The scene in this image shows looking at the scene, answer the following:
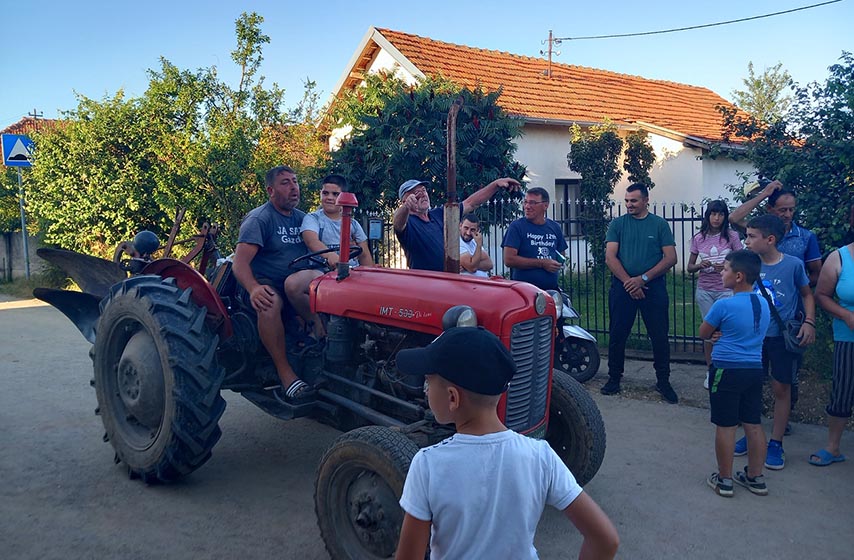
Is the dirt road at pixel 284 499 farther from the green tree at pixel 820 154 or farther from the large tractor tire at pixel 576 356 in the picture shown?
the green tree at pixel 820 154

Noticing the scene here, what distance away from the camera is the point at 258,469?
4.91 meters

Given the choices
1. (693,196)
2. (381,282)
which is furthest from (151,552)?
(693,196)

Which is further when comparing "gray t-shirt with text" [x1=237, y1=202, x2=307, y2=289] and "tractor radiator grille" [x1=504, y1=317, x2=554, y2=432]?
"gray t-shirt with text" [x1=237, y1=202, x2=307, y2=289]

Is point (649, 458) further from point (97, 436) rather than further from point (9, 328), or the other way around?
point (9, 328)

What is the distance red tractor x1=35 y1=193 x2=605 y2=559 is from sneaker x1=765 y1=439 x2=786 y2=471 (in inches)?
56.2

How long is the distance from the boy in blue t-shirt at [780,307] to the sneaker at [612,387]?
63.7 inches

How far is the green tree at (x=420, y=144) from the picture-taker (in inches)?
386

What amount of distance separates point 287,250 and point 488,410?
3179 millimetres

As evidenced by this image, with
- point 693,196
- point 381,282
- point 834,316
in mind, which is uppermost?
point 693,196

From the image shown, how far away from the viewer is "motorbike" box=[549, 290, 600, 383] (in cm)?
697

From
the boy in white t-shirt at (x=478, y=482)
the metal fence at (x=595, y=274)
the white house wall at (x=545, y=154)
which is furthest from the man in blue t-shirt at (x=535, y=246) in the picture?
the white house wall at (x=545, y=154)

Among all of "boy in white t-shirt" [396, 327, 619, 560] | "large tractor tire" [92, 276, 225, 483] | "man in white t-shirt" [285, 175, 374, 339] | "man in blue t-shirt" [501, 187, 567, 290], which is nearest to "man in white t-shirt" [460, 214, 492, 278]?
"man in blue t-shirt" [501, 187, 567, 290]

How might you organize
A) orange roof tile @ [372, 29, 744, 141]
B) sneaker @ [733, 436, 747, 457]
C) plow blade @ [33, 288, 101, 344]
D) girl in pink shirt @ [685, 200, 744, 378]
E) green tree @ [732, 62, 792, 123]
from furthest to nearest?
1. green tree @ [732, 62, 792, 123]
2. orange roof tile @ [372, 29, 744, 141]
3. girl in pink shirt @ [685, 200, 744, 378]
4. plow blade @ [33, 288, 101, 344]
5. sneaker @ [733, 436, 747, 457]

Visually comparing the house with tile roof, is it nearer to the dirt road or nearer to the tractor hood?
the dirt road
